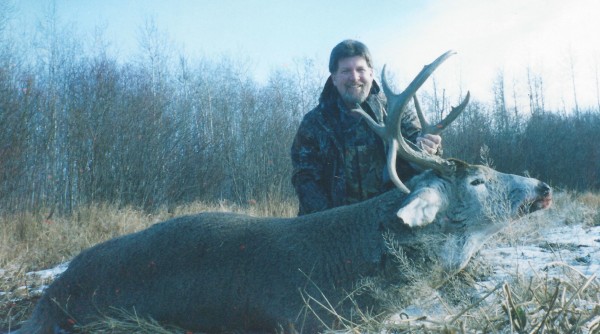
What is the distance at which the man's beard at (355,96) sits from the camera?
5.08m

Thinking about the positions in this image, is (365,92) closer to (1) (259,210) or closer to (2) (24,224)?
(2) (24,224)

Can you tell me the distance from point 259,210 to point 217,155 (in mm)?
9806

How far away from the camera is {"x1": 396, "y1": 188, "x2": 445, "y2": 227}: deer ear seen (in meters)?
3.01

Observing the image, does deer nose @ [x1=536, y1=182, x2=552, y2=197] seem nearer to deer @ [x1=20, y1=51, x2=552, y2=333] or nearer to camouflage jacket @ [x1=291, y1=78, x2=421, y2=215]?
deer @ [x1=20, y1=51, x2=552, y2=333]

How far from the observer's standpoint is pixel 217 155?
21.3m

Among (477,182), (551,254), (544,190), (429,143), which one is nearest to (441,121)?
(429,143)

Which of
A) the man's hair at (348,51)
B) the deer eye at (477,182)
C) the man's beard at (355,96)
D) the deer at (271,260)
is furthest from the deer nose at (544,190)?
the man's hair at (348,51)

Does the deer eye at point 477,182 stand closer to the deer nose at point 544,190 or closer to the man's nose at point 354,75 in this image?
the deer nose at point 544,190

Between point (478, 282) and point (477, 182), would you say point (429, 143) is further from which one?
point (478, 282)

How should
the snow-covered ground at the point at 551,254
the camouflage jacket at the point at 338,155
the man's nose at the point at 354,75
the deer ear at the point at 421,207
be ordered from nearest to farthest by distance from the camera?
1. the deer ear at the point at 421,207
2. the snow-covered ground at the point at 551,254
3. the camouflage jacket at the point at 338,155
4. the man's nose at the point at 354,75

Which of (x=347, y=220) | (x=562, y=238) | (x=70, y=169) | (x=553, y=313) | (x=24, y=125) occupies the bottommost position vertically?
(x=562, y=238)

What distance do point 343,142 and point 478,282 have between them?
2.04 m

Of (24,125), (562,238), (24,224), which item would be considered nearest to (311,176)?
(562,238)


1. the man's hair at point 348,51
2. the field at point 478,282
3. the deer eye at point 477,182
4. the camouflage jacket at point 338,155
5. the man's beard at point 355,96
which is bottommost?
the field at point 478,282
